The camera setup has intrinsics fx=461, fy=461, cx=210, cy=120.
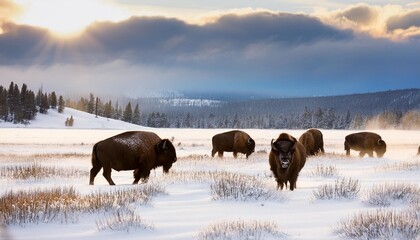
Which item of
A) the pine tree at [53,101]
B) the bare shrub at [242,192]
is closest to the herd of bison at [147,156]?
the bare shrub at [242,192]

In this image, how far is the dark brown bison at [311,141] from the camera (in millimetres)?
26766

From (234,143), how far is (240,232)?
80.2ft

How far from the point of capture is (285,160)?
11.2 meters

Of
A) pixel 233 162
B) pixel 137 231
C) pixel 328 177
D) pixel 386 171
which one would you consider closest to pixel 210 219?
pixel 137 231

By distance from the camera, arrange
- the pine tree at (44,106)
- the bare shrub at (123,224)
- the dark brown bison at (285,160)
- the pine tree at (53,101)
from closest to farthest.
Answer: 1. the bare shrub at (123,224)
2. the dark brown bison at (285,160)
3. the pine tree at (44,106)
4. the pine tree at (53,101)

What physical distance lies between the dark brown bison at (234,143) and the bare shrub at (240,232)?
2333 cm

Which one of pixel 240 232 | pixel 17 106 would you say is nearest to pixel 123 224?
pixel 240 232

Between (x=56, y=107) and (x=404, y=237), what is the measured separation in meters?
145

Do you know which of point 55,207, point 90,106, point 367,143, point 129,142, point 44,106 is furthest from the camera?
point 90,106

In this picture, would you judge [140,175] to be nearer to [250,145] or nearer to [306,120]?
[250,145]

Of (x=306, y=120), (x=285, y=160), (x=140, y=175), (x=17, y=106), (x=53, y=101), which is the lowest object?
(x=140, y=175)

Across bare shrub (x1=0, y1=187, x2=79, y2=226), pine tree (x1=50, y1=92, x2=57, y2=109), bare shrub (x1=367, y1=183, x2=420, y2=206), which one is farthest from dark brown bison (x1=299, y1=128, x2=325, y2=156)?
pine tree (x1=50, y1=92, x2=57, y2=109)

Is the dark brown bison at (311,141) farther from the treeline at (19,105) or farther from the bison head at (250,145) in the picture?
the treeline at (19,105)

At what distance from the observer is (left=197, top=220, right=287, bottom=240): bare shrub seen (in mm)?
5617
